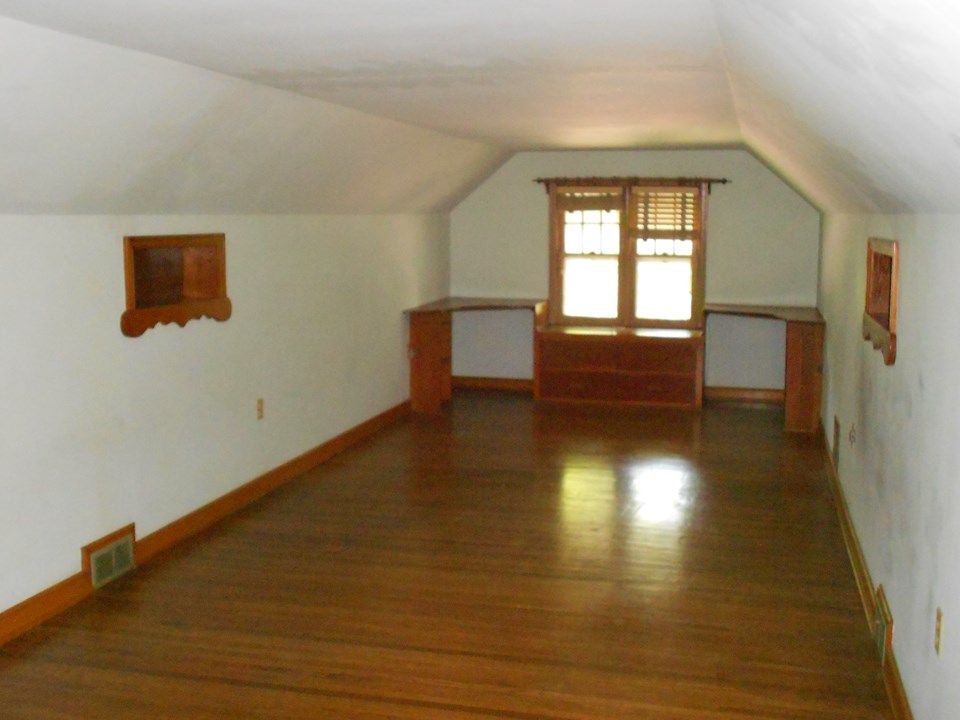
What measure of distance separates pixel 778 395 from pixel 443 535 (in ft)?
15.8

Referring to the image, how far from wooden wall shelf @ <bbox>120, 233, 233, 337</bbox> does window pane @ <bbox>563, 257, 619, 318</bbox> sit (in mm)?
4562

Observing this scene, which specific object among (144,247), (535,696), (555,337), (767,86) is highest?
(767,86)

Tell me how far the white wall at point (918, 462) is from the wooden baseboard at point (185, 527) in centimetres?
339

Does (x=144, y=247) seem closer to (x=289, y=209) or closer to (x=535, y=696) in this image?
(x=289, y=209)

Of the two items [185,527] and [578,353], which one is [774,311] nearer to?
[578,353]

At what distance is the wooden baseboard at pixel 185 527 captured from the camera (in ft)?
13.7

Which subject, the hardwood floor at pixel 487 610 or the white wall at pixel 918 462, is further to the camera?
the hardwood floor at pixel 487 610

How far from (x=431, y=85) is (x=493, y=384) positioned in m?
5.66

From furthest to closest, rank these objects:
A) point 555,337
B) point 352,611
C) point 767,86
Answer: point 555,337 < point 352,611 < point 767,86

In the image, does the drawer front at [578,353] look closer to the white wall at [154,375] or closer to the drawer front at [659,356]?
the drawer front at [659,356]

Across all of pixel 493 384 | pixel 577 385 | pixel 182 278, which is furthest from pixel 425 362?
pixel 182 278

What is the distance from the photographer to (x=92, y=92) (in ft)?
12.1

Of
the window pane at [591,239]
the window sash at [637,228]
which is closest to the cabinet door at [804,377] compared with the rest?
the window sash at [637,228]

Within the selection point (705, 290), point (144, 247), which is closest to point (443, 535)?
point (144, 247)
